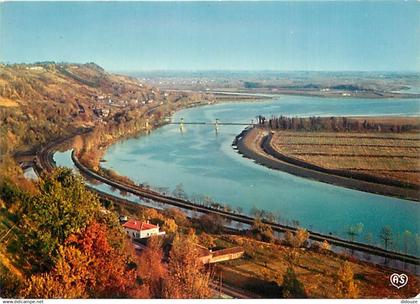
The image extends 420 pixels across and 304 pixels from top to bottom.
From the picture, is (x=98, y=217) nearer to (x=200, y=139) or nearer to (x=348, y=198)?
(x=348, y=198)

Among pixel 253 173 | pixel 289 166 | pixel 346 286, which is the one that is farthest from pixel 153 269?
pixel 289 166

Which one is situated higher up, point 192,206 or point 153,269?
point 153,269

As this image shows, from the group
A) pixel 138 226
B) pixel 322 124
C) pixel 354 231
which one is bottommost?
pixel 354 231

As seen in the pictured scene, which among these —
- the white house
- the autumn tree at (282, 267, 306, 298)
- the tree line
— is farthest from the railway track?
the tree line

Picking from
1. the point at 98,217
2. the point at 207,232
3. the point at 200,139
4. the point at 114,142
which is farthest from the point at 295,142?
the point at 98,217

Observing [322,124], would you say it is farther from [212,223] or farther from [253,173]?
[212,223]

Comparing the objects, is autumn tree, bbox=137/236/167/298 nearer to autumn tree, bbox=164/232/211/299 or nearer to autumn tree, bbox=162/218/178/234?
autumn tree, bbox=164/232/211/299
